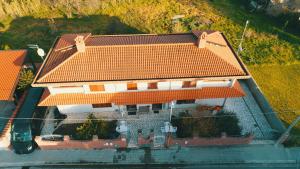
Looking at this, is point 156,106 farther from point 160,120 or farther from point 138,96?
point 138,96

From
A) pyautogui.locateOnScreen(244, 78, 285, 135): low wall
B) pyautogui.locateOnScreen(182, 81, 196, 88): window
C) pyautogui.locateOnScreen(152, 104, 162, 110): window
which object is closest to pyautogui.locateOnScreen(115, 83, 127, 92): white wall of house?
pyautogui.locateOnScreen(152, 104, 162, 110): window

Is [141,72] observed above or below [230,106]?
above

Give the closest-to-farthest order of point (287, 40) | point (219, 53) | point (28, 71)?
point (219, 53)
point (28, 71)
point (287, 40)

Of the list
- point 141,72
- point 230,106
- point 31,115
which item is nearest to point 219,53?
point 230,106

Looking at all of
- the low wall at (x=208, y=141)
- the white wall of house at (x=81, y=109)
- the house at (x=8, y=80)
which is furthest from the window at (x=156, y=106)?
the house at (x=8, y=80)

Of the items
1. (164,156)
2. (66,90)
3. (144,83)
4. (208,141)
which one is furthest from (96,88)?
(208,141)

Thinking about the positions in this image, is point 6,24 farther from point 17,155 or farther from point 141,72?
point 141,72

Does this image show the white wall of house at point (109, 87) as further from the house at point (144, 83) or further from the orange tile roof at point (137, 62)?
the orange tile roof at point (137, 62)

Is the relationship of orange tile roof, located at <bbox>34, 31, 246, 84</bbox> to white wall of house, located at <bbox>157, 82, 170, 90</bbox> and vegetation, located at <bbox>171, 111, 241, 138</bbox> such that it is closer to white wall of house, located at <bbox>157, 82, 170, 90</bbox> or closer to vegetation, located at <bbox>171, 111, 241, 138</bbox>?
white wall of house, located at <bbox>157, 82, 170, 90</bbox>
